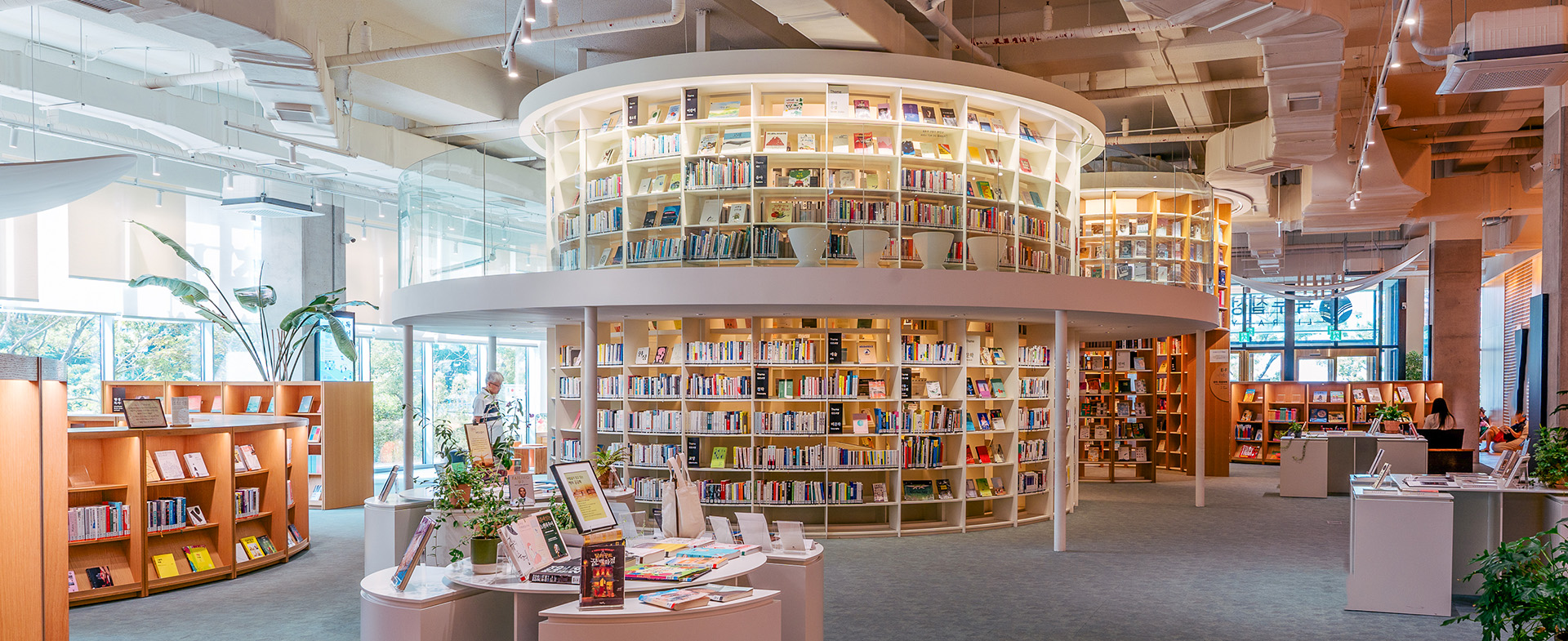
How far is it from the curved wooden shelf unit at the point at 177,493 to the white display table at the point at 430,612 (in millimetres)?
4031

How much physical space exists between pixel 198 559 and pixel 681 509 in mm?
4796

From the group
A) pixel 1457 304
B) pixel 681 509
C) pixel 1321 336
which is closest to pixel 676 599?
pixel 681 509

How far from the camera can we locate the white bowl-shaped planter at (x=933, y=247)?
9656 millimetres

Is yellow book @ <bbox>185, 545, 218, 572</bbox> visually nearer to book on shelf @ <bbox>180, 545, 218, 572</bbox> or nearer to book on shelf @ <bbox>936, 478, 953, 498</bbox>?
book on shelf @ <bbox>180, 545, 218, 572</bbox>

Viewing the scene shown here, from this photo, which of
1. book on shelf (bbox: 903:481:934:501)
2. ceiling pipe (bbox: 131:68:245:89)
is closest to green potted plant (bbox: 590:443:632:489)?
book on shelf (bbox: 903:481:934:501)

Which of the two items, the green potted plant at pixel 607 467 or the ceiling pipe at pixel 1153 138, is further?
the ceiling pipe at pixel 1153 138

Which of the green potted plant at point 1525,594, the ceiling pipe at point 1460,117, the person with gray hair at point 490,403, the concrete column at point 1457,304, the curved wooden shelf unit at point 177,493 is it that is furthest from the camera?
the concrete column at point 1457,304

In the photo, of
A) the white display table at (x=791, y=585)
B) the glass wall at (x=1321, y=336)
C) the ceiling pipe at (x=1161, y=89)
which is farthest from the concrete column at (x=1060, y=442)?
the glass wall at (x=1321, y=336)

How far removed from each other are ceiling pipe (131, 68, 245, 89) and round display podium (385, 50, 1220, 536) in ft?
7.70

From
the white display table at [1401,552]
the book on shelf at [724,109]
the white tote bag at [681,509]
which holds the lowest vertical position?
the white display table at [1401,552]

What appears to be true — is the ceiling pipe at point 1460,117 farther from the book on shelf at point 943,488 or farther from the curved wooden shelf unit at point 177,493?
the curved wooden shelf unit at point 177,493

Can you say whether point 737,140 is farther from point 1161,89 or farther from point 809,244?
point 1161,89

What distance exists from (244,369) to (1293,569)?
44.6 ft

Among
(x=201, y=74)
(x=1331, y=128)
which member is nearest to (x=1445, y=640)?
(x=1331, y=128)
